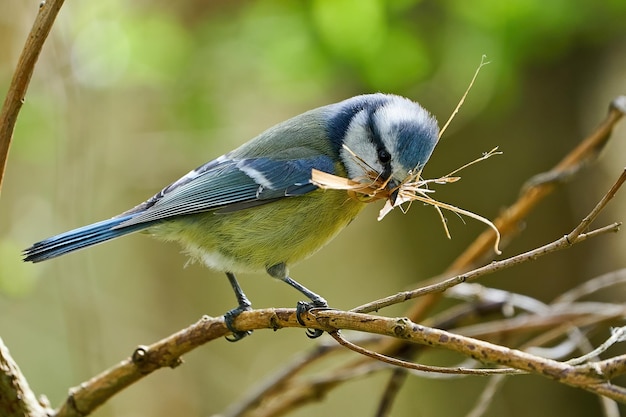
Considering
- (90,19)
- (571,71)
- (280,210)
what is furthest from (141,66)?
(571,71)

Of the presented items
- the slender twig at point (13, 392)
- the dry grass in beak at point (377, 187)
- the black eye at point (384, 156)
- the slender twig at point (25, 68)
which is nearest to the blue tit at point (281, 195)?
the black eye at point (384, 156)

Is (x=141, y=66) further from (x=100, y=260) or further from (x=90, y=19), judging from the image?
(x=100, y=260)

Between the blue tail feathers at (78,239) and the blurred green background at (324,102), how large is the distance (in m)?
0.57

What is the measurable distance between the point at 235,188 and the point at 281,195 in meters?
0.17

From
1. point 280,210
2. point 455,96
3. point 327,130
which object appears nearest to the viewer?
point 280,210

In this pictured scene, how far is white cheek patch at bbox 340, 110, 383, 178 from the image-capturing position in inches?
75.8

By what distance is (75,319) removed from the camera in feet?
9.82

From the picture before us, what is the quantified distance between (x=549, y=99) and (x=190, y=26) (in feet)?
5.33

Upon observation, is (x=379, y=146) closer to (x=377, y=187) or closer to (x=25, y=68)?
(x=377, y=187)

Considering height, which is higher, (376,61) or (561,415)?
(376,61)

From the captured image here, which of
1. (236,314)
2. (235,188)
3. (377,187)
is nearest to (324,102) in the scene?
(235,188)

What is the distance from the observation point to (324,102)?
3652 mm

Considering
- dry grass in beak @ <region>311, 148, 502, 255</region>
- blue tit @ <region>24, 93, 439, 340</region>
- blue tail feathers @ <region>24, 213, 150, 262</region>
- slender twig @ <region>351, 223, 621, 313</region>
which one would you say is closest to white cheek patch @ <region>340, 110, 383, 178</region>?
blue tit @ <region>24, 93, 439, 340</region>

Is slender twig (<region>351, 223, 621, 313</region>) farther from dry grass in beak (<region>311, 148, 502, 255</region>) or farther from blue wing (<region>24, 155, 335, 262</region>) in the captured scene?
blue wing (<region>24, 155, 335, 262</region>)
